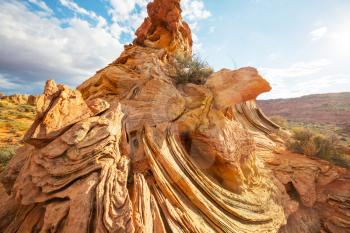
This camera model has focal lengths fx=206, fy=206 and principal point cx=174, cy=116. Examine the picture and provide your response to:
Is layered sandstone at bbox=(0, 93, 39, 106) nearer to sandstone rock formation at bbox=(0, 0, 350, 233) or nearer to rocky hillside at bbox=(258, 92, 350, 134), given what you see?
sandstone rock formation at bbox=(0, 0, 350, 233)

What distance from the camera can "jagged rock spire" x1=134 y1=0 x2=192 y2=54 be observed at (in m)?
10.7

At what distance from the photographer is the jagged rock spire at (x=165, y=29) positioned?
35.0 ft

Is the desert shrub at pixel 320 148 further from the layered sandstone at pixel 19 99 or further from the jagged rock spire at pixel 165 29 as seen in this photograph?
the layered sandstone at pixel 19 99

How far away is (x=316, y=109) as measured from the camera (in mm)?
45125

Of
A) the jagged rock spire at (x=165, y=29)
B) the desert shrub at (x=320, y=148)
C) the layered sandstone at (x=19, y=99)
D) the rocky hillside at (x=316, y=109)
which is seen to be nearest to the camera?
the desert shrub at (x=320, y=148)

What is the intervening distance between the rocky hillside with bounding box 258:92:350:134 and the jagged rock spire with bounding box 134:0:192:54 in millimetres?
33460

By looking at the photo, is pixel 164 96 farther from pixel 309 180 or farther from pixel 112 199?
pixel 309 180

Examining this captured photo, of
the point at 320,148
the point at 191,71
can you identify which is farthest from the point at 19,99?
the point at 320,148

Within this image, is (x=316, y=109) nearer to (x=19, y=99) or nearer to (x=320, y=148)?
(x=320, y=148)

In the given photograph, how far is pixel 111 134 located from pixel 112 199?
1.28 metres

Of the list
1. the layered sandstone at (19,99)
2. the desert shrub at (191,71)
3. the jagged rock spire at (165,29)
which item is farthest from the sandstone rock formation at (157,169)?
the layered sandstone at (19,99)

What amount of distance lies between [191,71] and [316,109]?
48786 millimetres

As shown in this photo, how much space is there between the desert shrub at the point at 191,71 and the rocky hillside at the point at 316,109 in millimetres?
35206

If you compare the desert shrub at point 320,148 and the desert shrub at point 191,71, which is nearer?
the desert shrub at point 191,71
